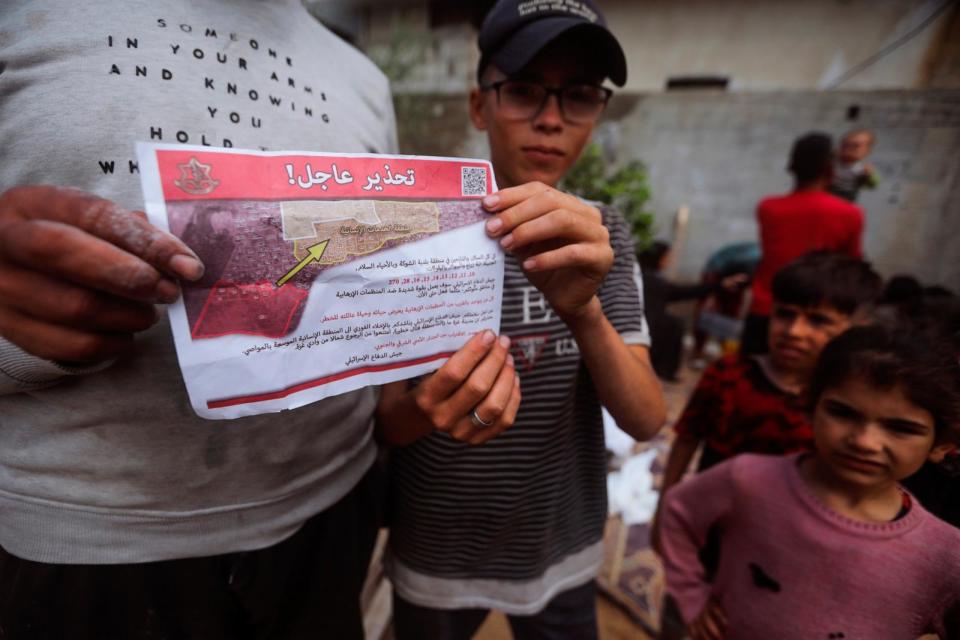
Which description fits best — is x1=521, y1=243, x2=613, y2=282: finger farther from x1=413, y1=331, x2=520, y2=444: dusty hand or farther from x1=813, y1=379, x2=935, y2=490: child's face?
x1=813, y1=379, x2=935, y2=490: child's face

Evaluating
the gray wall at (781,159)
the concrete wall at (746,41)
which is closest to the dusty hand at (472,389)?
the gray wall at (781,159)

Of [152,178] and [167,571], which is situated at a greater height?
[152,178]

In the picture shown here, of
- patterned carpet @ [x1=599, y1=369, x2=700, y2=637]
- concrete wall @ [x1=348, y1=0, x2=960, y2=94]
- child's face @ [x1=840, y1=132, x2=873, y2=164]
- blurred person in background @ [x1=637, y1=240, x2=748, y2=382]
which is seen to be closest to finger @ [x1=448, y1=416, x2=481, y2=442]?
patterned carpet @ [x1=599, y1=369, x2=700, y2=637]

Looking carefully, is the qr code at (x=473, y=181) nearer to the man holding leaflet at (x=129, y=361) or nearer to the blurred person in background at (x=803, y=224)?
the man holding leaflet at (x=129, y=361)

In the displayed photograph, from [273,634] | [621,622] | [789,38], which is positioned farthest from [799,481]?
[789,38]

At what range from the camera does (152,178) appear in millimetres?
420

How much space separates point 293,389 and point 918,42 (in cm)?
854

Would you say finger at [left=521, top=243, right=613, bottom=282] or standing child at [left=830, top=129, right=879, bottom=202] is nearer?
finger at [left=521, top=243, right=613, bottom=282]

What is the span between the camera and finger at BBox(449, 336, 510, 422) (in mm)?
608

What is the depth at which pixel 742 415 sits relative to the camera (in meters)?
1.29

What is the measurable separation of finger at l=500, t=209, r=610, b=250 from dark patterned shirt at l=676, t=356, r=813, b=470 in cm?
97

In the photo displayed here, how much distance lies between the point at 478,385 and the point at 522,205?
0.26 metres

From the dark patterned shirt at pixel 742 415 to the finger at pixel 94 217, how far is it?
1432 mm

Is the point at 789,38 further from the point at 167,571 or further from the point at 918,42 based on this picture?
the point at 167,571
